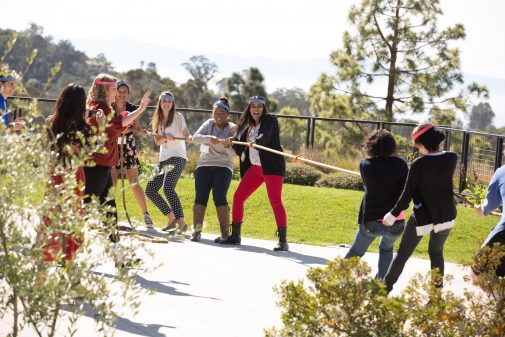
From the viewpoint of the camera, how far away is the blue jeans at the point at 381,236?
26.1ft

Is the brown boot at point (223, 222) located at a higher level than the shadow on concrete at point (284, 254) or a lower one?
higher

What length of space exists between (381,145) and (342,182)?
1030cm

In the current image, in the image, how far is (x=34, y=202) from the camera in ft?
14.6

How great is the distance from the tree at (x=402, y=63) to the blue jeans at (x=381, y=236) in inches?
1187

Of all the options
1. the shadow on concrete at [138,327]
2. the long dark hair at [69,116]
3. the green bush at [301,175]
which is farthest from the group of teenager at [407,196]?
the green bush at [301,175]

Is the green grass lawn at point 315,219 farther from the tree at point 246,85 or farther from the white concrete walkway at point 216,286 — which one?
the tree at point 246,85

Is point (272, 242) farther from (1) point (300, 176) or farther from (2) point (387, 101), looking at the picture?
(2) point (387, 101)

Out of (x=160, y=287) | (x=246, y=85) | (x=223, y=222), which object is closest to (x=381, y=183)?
(x=160, y=287)

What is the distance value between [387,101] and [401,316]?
111 ft

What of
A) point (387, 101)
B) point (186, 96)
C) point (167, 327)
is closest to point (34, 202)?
point (167, 327)

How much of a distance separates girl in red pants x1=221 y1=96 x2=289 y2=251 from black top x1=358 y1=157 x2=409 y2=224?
10.9 feet

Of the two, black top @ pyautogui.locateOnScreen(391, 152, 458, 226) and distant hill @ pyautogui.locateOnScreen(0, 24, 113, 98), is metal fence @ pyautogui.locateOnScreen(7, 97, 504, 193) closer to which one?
black top @ pyautogui.locateOnScreen(391, 152, 458, 226)

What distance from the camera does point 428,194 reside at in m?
7.70

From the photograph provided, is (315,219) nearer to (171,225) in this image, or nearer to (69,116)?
(171,225)
